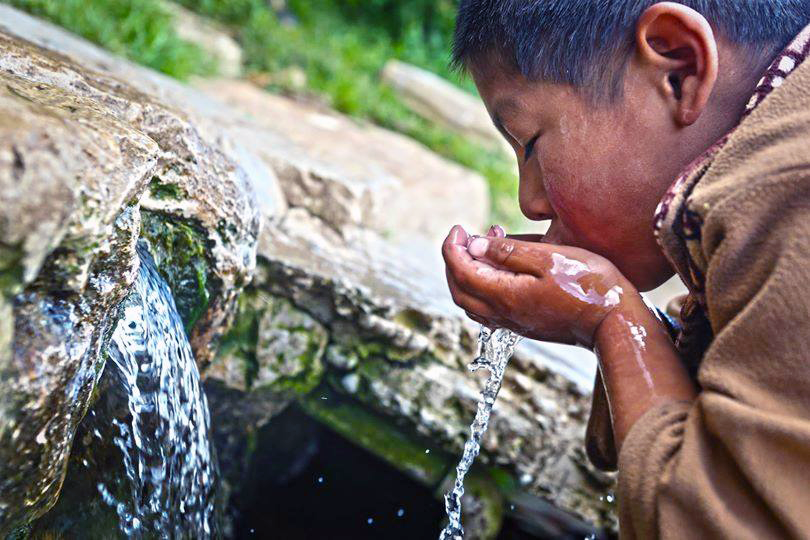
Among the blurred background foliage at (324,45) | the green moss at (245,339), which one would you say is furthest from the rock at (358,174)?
the green moss at (245,339)

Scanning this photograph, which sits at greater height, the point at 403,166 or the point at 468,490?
the point at 403,166

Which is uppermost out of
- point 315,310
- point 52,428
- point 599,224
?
point 599,224

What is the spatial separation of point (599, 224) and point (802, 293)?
565mm

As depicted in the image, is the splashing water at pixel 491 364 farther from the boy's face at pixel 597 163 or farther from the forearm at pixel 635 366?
the forearm at pixel 635 366

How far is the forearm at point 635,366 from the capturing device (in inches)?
56.7

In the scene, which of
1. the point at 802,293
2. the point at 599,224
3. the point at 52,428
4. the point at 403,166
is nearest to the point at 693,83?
the point at 599,224

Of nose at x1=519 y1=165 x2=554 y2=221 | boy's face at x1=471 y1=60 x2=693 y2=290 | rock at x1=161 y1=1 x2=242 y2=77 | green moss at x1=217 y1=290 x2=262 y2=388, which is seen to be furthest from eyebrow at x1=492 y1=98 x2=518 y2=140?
rock at x1=161 y1=1 x2=242 y2=77

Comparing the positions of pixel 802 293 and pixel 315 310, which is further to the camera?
pixel 315 310

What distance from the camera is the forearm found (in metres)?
1.44

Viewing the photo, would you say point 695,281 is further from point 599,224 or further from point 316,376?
point 316,376

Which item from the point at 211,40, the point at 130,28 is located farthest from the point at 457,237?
the point at 211,40

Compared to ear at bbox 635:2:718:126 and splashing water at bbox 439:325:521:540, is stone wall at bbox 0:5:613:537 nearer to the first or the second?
splashing water at bbox 439:325:521:540

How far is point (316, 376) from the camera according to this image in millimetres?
2723

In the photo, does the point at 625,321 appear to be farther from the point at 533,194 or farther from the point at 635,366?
the point at 533,194
